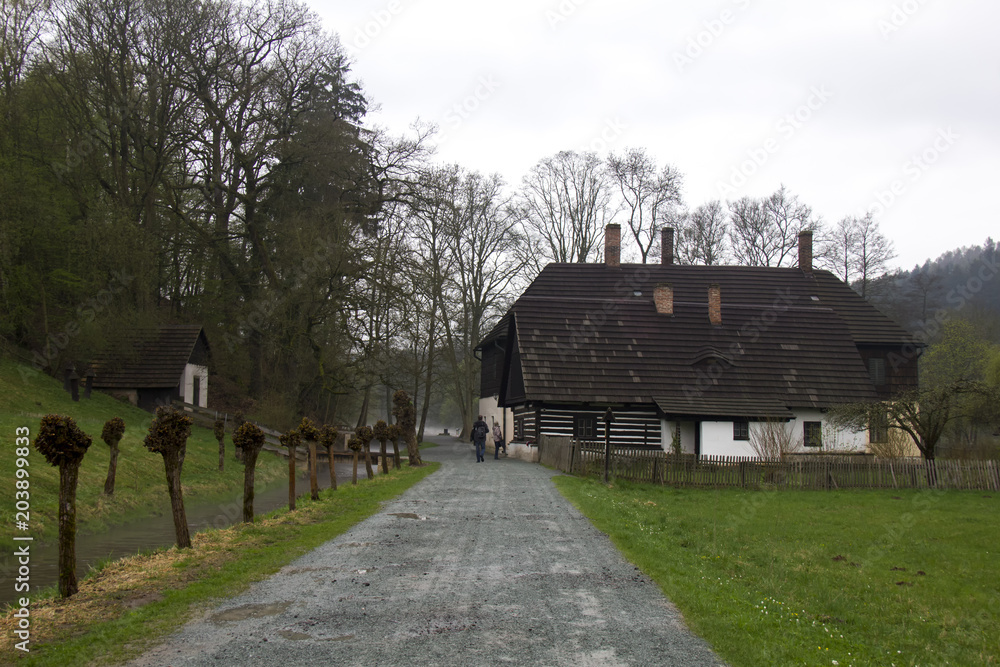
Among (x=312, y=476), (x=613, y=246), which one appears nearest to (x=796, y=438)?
(x=613, y=246)

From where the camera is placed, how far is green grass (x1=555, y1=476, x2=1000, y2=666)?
7.64 m

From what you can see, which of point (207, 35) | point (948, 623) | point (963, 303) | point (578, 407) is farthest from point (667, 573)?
point (963, 303)

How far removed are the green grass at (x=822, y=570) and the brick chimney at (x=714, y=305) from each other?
53.6ft

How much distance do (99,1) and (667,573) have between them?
29.4 metres

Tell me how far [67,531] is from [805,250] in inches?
1671

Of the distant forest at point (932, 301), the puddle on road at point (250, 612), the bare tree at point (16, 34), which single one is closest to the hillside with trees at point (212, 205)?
the bare tree at point (16, 34)

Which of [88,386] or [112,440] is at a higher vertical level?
[88,386]

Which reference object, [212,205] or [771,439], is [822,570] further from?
[212,205]

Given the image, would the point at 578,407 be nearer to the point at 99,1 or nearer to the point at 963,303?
the point at 99,1

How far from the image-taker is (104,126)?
34.1 m

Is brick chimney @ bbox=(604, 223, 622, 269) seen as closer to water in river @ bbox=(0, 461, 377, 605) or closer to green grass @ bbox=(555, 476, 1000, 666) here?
green grass @ bbox=(555, 476, 1000, 666)

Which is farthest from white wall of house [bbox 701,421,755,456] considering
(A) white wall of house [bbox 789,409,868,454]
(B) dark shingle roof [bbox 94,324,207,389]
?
(B) dark shingle roof [bbox 94,324,207,389]

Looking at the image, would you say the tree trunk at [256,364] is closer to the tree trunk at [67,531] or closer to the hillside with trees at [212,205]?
the hillside with trees at [212,205]

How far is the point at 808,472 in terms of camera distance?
24.7 m
